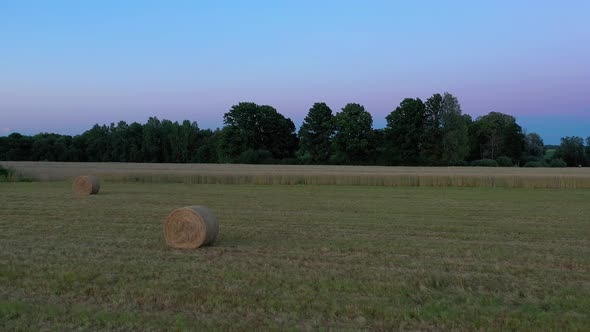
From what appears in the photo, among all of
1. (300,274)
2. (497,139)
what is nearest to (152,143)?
(497,139)

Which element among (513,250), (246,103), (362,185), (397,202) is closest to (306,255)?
(513,250)

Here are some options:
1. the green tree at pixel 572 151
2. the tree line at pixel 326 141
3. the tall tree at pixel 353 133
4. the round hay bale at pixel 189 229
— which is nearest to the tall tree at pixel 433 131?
Answer: the tree line at pixel 326 141

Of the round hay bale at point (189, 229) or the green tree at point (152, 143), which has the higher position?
the green tree at point (152, 143)

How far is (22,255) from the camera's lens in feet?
32.8

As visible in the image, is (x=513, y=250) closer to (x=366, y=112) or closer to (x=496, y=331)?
(x=496, y=331)

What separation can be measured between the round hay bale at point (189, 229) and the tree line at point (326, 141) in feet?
192

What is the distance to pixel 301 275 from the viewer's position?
27.8ft

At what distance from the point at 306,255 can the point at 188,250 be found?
2.49 metres

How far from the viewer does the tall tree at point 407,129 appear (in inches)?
2751

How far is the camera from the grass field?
21.2 ft

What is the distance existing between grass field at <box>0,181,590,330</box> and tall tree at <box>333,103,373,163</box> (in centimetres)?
5443

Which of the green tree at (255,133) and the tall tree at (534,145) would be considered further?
the tall tree at (534,145)

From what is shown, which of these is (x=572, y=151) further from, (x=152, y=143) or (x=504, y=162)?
(x=152, y=143)

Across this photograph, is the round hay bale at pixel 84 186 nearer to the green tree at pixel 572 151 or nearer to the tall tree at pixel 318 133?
the tall tree at pixel 318 133
